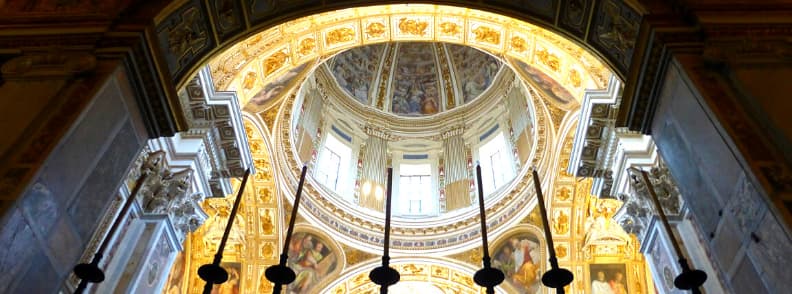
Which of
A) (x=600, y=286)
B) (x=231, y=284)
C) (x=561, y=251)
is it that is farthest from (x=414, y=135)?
Result: (x=600, y=286)

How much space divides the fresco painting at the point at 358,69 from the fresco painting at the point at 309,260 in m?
5.93

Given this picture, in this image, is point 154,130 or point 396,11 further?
point 396,11

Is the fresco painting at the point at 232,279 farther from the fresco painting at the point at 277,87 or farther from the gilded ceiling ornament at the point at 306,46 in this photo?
the gilded ceiling ornament at the point at 306,46

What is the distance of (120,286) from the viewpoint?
8320 mm

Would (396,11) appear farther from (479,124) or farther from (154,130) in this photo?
(479,124)

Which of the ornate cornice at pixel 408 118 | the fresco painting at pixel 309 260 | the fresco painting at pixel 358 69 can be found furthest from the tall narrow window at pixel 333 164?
the fresco painting at pixel 309 260

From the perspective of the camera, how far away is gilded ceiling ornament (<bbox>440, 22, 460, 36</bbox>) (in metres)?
10.9

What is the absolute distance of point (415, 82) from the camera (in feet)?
75.2

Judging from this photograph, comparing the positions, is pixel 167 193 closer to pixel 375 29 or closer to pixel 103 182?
pixel 103 182

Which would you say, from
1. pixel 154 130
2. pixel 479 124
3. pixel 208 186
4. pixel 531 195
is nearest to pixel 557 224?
pixel 531 195

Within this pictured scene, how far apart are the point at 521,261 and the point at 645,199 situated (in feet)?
27.6

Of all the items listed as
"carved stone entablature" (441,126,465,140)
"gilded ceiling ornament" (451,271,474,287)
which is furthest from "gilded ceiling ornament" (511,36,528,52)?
"carved stone entablature" (441,126,465,140)

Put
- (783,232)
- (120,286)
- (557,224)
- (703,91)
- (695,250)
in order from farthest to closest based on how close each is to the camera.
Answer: (557,224)
(120,286)
(695,250)
(703,91)
(783,232)

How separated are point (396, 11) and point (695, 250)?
6135 millimetres
